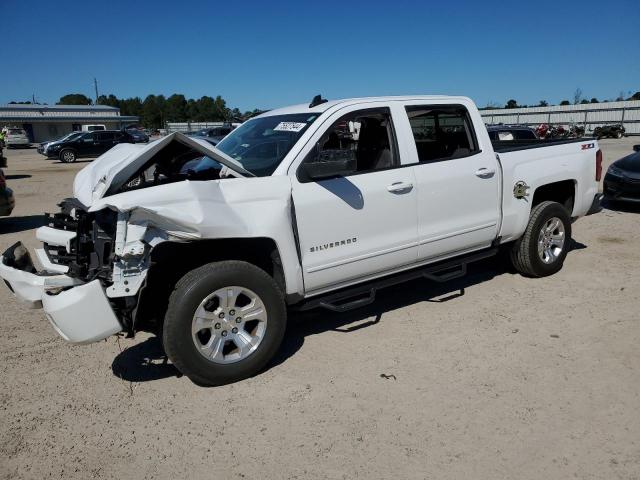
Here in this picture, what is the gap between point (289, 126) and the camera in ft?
13.7

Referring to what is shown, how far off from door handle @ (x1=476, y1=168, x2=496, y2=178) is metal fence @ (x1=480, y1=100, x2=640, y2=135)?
4786cm

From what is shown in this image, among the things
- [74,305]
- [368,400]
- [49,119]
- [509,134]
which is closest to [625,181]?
[509,134]

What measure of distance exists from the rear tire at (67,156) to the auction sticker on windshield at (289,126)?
26.1m

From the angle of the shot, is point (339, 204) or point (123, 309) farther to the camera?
point (339, 204)

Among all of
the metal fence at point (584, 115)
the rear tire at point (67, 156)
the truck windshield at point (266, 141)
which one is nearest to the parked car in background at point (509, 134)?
the truck windshield at point (266, 141)

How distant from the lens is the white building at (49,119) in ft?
187

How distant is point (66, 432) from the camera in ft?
10.3

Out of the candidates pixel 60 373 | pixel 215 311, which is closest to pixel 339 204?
pixel 215 311

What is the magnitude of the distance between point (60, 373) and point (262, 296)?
5.69ft

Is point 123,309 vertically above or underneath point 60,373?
above

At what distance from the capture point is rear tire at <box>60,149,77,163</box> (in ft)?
87.3

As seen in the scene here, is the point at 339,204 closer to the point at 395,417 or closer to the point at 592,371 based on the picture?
the point at 395,417

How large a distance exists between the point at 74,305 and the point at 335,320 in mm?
2362

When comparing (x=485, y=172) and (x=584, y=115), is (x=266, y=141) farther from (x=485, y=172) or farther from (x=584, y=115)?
(x=584, y=115)
